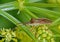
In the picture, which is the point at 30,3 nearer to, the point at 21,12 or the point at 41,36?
the point at 21,12

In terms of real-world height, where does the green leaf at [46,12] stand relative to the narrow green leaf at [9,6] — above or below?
below

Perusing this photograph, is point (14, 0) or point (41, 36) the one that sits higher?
point (14, 0)

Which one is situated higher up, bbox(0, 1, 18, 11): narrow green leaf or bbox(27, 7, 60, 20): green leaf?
bbox(0, 1, 18, 11): narrow green leaf

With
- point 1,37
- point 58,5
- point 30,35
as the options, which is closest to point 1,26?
point 1,37

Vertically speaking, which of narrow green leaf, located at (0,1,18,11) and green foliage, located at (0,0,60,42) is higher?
narrow green leaf, located at (0,1,18,11)

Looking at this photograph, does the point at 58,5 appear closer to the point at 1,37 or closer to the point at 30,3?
the point at 30,3

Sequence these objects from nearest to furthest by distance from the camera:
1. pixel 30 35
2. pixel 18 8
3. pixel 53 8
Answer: pixel 30 35, pixel 18 8, pixel 53 8

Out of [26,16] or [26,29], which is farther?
[26,16]

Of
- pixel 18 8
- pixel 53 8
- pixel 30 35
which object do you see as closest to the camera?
pixel 30 35

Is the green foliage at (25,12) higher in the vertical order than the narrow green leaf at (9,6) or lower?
lower
